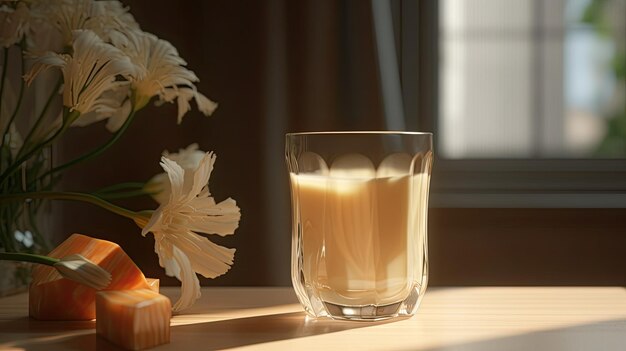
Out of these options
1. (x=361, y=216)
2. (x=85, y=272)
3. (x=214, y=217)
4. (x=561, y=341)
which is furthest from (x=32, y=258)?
(x=561, y=341)

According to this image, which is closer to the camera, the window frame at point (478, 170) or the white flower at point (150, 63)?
the white flower at point (150, 63)

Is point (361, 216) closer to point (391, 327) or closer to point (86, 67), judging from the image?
point (391, 327)

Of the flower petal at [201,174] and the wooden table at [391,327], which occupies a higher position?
the flower petal at [201,174]

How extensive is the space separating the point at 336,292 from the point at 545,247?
838 mm

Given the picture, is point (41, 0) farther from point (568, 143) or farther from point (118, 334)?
point (568, 143)

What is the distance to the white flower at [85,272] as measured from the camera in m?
0.64

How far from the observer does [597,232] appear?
1442 mm

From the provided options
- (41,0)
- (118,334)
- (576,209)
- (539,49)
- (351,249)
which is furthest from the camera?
(539,49)

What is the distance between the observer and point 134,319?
1.93 feet

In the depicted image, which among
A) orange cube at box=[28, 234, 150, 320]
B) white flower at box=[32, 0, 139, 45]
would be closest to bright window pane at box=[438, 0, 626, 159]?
white flower at box=[32, 0, 139, 45]

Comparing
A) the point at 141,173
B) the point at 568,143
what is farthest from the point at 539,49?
the point at 141,173

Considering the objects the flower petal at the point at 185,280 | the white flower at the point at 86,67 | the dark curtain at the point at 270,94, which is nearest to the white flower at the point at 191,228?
the flower petal at the point at 185,280

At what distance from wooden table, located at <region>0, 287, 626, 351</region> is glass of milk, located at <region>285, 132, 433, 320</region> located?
0.09ft

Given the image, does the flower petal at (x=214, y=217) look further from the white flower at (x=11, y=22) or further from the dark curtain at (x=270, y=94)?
the dark curtain at (x=270, y=94)
